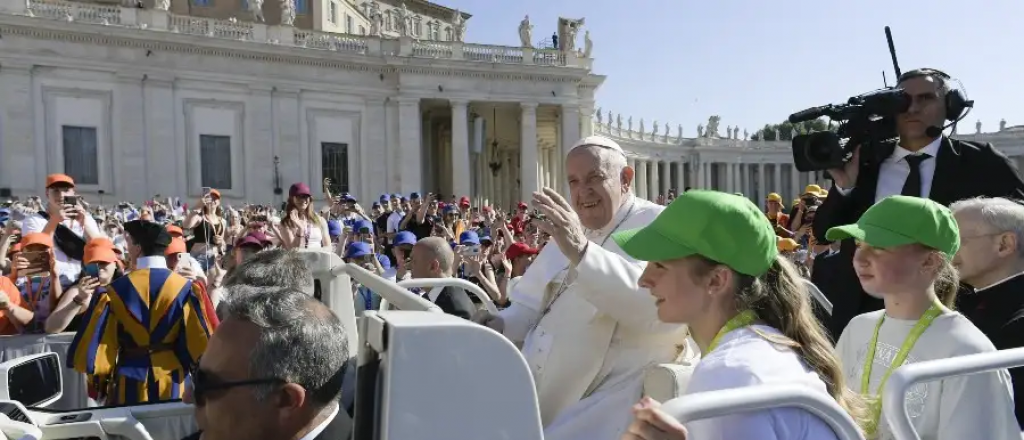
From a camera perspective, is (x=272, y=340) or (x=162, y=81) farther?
(x=162, y=81)

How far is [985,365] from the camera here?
2.46m

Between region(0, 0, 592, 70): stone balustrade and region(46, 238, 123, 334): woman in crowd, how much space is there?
27.8 meters

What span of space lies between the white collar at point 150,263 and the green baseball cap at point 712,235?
4.13 meters

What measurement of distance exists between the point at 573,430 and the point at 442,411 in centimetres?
159

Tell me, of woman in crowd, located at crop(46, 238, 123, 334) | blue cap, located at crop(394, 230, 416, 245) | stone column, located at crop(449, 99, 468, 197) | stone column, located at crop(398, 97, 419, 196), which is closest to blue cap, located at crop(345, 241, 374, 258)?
blue cap, located at crop(394, 230, 416, 245)

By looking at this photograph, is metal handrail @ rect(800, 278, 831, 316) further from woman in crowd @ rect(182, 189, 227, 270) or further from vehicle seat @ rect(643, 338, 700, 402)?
woman in crowd @ rect(182, 189, 227, 270)

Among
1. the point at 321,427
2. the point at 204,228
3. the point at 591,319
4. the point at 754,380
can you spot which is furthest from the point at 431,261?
the point at 204,228

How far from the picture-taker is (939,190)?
4391mm

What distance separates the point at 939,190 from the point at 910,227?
1672 millimetres

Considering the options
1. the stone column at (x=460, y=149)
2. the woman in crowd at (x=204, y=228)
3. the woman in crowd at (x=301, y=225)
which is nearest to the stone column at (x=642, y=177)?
the stone column at (x=460, y=149)

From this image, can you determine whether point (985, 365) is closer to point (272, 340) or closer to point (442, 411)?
point (442, 411)

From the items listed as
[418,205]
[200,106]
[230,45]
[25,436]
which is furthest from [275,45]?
[25,436]

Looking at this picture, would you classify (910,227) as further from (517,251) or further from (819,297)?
(517,251)

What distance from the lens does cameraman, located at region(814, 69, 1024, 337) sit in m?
4.34
